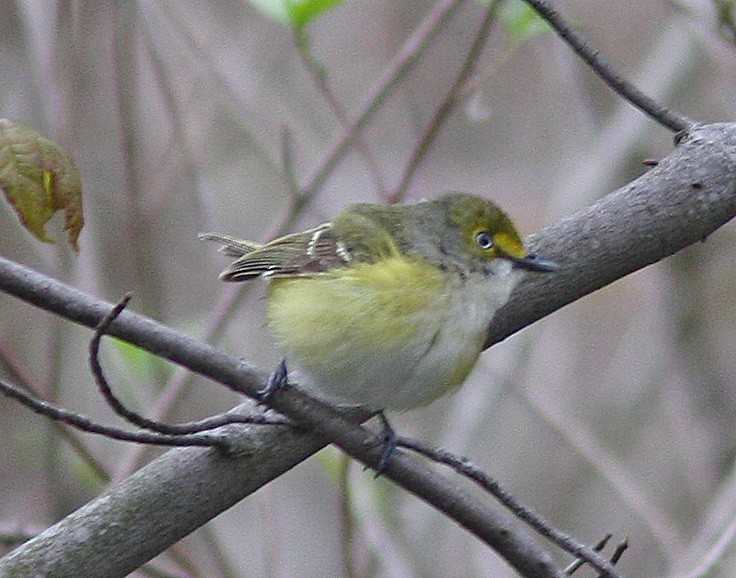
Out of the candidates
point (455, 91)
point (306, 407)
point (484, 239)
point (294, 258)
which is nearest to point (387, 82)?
point (455, 91)

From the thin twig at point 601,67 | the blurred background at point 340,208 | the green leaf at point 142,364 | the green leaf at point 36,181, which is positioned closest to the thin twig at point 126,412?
the green leaf at point 36,181

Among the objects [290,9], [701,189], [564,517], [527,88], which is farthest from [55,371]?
[527,88]

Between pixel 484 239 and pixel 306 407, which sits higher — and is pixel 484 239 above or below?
above

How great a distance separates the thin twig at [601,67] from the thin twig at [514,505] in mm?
977

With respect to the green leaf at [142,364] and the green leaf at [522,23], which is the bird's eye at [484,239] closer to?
the green leaf at [522,23]

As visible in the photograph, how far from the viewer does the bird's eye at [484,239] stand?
10.0 ft

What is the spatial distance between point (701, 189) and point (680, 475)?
3796 millimetres

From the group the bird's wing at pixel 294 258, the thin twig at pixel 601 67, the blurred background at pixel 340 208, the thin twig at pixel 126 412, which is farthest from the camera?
the blurred background at pixel 340 208

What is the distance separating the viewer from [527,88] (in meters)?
7.09

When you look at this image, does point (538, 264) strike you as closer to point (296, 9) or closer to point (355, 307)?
point (355, 307)

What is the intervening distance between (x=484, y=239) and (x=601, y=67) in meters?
0.59

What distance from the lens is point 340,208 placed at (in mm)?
5109

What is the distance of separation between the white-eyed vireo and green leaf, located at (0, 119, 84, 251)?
927mm

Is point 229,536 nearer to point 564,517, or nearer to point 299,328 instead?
point 564,517
